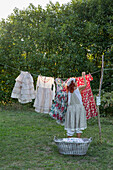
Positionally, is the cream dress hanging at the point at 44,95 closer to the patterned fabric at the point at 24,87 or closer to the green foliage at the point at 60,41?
the patterned fabric at the point at 24,87

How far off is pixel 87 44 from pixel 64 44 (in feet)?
2.76

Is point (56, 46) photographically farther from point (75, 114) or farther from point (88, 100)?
point (75, 114)

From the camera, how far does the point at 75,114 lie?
4520 millimetres

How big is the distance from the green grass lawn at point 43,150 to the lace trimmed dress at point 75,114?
0.47 meters

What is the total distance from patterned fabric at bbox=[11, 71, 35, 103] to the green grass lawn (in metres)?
0.85

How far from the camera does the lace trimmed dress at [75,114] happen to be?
450 cm

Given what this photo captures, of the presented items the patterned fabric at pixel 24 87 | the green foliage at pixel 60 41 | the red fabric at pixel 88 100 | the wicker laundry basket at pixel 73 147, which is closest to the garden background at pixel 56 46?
the green foliage at pixel 60 41

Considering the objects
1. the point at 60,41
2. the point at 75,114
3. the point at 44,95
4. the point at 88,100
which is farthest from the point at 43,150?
the point at 60,41

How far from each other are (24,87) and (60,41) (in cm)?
375

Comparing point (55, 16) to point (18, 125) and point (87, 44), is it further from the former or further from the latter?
point (18, 125)

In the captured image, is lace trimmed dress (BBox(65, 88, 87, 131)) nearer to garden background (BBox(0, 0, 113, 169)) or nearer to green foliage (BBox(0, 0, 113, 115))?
garden background (BBox(0, 0, 113, 169))

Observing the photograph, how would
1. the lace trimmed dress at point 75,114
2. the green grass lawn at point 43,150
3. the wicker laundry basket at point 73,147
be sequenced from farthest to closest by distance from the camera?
the lace trimmed dress at point 75,114 → the wicker laundry basket at point 73,147 → the green grass lawn at point 43,150

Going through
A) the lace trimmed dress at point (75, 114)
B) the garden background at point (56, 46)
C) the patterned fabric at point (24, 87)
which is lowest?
the lace trimmed dress at point (75, 114)

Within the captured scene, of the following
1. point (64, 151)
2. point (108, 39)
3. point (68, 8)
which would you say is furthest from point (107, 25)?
point (64, 151)
